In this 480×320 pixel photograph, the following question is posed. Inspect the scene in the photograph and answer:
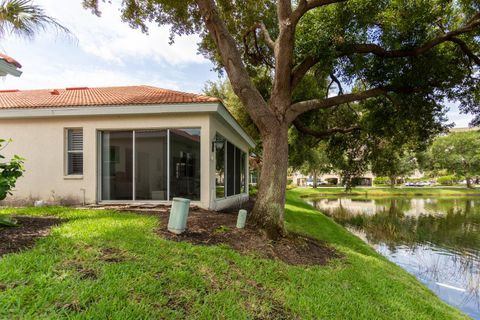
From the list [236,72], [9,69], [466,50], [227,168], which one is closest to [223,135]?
[227,168]

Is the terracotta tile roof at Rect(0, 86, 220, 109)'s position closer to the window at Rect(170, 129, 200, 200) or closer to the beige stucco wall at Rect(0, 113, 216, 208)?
the beige stucco wall at Rect(0, 113, 216, 208)

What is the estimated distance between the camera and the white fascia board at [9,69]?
258 inches

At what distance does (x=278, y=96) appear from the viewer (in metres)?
7.55

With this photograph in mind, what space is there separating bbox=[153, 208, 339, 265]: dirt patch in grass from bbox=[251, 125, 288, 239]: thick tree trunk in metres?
0.27

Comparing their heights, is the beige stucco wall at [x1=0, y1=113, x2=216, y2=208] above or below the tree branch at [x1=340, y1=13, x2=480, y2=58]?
below

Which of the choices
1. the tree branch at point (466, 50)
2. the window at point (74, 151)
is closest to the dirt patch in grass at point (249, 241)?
the window at point (74, 151)

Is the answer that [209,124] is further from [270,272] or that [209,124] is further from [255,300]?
[255,300]

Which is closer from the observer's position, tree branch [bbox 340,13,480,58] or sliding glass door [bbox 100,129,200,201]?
tree branch [bbox 340,13,480,58]

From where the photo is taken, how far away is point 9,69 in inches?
265

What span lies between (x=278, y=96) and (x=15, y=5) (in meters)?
6.16

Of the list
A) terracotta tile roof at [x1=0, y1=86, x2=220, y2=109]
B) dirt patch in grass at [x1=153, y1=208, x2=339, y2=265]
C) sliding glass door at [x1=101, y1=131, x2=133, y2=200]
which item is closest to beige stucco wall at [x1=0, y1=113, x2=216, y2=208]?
sliding glass door at [x1=101, y1=131, x2=133, y2=200]

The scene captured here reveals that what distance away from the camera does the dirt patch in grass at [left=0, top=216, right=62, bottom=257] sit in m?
4.37

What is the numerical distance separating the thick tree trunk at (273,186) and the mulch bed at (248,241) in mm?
264

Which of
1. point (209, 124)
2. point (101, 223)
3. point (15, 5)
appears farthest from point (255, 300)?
point (15, 5)
